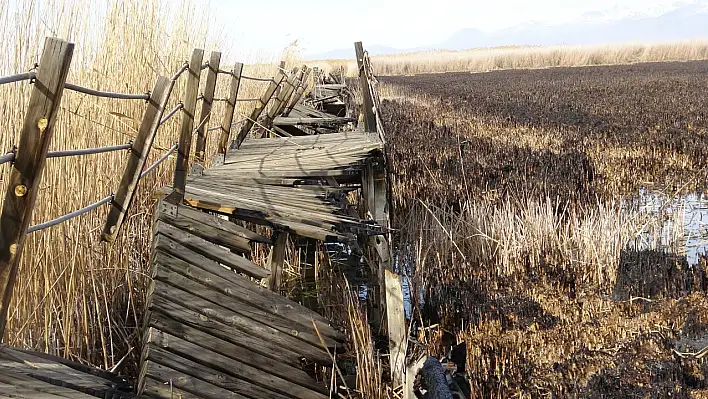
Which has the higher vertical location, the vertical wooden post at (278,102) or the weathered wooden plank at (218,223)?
the vertical wooden post at (278,102)

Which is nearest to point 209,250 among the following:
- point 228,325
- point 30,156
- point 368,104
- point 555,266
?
point 228,325

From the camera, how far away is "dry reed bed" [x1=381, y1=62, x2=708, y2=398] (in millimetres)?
3400

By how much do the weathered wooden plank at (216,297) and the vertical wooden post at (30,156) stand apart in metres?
0.87

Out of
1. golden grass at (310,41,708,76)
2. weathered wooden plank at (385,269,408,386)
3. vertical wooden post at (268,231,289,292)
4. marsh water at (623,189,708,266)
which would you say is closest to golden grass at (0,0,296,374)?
vertical wooden post at (268,231,289,292)

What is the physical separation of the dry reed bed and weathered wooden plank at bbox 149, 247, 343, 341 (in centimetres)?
98

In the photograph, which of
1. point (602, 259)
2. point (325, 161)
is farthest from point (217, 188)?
point (602, 259)

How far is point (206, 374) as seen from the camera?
2346 millimetres

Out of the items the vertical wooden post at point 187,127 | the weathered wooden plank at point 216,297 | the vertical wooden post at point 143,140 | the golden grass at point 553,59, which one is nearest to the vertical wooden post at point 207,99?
the vertical wooden post at point 187,127

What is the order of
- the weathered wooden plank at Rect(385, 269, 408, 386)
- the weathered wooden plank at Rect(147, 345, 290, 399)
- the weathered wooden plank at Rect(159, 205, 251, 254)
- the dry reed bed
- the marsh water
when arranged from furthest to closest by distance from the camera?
1. the marsh water
2. the dry reed bed
3. the weathered wooden plank at Rect(385, 269, 408, 386)
4. the weathered wooden plank at Rect(159, 205, 251, 254)
5. the weathered wooden plank at Rect(147, 345, 290, 399)

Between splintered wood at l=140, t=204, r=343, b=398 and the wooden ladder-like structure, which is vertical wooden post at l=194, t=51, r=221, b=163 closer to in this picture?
the wooden ladder-like structure

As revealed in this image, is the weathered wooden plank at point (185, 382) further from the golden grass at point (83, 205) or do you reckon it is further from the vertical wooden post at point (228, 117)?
the vertical wooden post at point (228, 117)

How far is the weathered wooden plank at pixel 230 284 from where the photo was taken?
2.61 meters

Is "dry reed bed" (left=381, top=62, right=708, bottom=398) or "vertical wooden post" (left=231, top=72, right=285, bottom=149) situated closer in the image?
"dry reed bed" (left=381, top=62, right=708, bottom=398)

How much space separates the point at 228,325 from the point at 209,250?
34 cm
